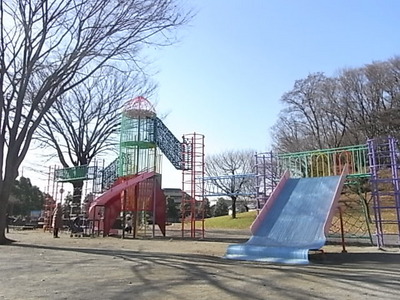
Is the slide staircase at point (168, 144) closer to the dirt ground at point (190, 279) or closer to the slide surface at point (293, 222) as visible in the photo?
the slide surface at point (293, 222)

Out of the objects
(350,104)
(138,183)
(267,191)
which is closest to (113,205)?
(138,183)

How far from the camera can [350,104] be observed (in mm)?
41375

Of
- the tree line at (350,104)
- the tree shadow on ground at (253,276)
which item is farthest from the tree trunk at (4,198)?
the tree line at (350,104)

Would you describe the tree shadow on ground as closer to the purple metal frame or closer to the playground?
the playground

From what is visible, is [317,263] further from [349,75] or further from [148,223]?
[349,75]

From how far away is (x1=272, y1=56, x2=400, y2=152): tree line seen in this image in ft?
133

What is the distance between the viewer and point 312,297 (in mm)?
5855

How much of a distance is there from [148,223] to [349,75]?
1001 inches

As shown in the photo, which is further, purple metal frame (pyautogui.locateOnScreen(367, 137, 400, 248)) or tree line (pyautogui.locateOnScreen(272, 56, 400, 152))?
tree line (pyautogui.locateOnScreen(272, 56, 400, 152))

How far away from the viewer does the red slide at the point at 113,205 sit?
21.7 meters

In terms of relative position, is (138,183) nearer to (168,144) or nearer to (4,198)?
(168,144)

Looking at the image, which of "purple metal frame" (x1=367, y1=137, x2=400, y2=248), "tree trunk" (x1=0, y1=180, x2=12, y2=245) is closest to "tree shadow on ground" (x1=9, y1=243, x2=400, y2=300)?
"purple metal frame" (x1=367, y1=137, x2=400, y2=248)

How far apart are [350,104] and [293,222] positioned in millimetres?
31682

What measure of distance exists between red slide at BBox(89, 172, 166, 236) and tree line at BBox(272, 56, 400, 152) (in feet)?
76.0
